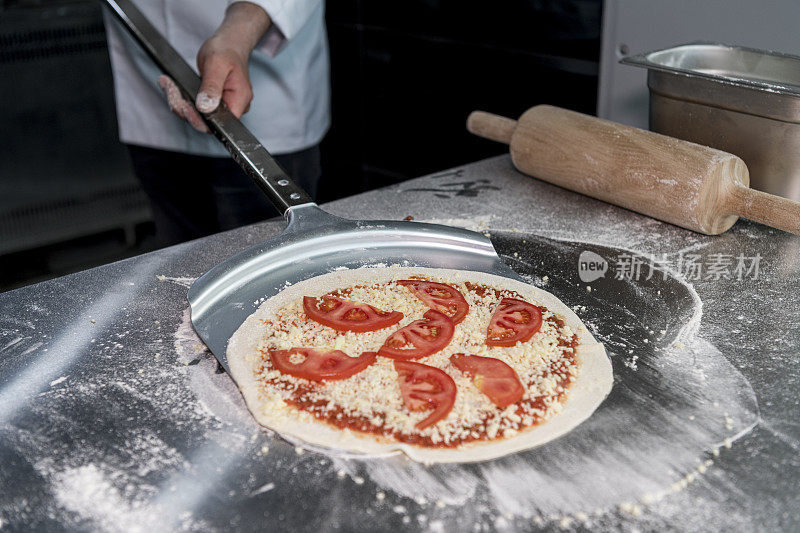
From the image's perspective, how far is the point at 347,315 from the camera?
1017 mm

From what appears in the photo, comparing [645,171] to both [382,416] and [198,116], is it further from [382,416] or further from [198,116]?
[198,116]

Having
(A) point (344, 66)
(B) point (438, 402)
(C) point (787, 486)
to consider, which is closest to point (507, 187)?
(B) point (438, 402)

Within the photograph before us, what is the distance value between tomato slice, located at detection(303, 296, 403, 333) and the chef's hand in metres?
0.58

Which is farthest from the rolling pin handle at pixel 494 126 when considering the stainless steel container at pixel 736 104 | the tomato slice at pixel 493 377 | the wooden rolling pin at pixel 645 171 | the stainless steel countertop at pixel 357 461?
the tomato slice at pixel 493 377

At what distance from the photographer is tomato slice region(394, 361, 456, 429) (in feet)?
2.70

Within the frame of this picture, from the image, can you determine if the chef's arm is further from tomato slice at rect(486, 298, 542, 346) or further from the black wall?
the black wall

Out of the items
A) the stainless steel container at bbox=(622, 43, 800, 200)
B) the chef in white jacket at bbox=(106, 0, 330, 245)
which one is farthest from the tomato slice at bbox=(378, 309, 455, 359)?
the chef in white jacket at bbox=(106, 0, 330, 245)

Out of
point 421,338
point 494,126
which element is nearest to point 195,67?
point 494,126

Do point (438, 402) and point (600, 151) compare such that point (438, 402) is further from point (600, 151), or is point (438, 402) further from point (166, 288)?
point (600, 151)

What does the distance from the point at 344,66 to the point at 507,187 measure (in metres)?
1.76

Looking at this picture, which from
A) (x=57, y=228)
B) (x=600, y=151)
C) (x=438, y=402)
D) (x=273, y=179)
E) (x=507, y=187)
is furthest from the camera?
(x=57, y=228)

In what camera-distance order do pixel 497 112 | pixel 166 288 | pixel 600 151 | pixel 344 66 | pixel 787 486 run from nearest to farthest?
pixel 787 486, pixel 166 288, pixel 600 151, pixel 497 112, pixel 344 66

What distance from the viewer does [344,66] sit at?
10.1ft

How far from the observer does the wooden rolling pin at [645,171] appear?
1216 mm
